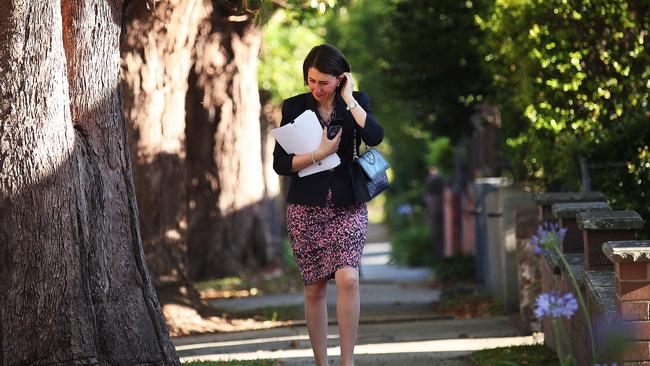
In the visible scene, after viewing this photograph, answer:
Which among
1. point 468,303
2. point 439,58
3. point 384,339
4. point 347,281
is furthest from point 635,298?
point 439,58

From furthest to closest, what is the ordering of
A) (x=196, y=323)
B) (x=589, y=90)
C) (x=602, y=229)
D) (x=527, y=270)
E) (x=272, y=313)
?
(x=272, y=313)
(x=196, y=323)
(x=527, y=270)
(x=589, y=90)
(x=602, y=229)

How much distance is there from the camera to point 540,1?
35.1 ft

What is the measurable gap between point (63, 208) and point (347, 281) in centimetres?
150

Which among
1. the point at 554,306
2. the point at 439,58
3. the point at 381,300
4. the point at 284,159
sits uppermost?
the point at 439,58

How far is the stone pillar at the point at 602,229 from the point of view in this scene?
250 inches

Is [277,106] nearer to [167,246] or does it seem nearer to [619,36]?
[167,246]

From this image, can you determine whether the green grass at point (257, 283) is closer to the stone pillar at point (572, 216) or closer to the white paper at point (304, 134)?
the stone pillar at point (572, 216)

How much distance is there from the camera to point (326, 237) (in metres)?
6.84

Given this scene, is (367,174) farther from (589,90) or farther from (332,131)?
(589,90)

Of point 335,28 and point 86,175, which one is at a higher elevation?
point 335,28

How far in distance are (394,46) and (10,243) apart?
37.8ft

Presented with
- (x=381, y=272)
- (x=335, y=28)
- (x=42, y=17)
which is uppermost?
(x=335, y=28)

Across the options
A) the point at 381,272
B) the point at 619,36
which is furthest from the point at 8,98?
the point at 381,272

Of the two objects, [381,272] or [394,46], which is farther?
[381,272]
